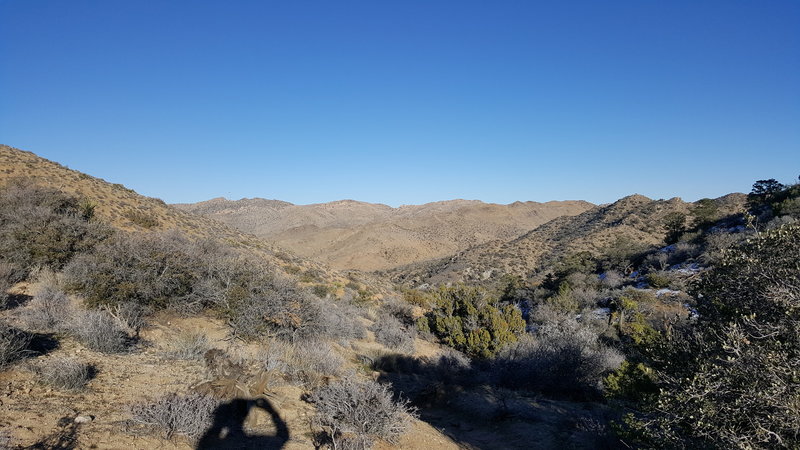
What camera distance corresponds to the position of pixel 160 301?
927 cm

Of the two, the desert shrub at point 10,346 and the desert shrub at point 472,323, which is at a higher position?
the desert shrub at point 10,346

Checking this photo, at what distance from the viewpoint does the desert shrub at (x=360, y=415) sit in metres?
5.75

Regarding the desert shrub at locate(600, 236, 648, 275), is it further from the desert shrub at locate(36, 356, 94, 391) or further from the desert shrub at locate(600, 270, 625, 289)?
the desert shrub at locate(36, 356, 94, 391)

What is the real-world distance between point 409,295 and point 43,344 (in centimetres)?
1860

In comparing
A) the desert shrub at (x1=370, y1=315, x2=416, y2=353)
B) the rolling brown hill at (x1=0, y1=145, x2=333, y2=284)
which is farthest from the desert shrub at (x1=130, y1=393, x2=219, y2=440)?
the rolling brown hill at (x1=0, y1=145, x2=333, y2=284)

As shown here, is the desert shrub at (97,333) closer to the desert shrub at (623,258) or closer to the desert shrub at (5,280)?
the desert shrub at (5,280)

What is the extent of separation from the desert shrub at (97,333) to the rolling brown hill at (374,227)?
101 feet

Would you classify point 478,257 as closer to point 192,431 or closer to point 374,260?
point 374,260

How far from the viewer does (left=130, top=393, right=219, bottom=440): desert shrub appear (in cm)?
449

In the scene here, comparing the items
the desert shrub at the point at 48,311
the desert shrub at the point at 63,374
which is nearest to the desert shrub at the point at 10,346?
the desert shrub at the point at 63,374

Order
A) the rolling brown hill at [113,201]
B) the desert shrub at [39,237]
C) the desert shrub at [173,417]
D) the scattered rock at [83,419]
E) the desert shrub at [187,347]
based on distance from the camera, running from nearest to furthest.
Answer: the scattered rock at [83,419] → the desert shrub at [173,417] → the desert shrub at [187,347] → the desert shrub at [39,237] → the rolling brown hill at [113,201]

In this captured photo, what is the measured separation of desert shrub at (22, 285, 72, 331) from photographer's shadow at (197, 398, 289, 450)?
3780 millimetres

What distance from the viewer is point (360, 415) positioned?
19.5 ft

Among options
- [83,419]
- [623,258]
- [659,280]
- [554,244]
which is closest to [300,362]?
[83,419]
